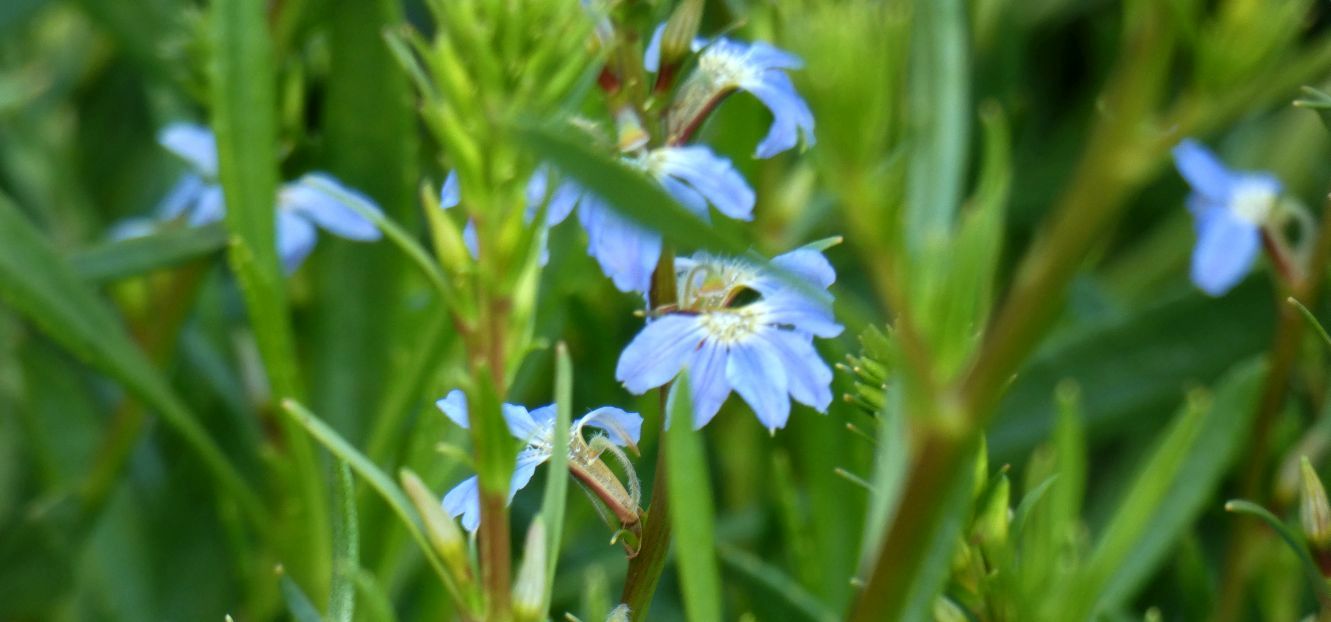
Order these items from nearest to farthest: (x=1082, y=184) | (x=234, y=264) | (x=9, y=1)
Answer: (x=1082, y=184), (x=234, y=264), (x=9, y=1)

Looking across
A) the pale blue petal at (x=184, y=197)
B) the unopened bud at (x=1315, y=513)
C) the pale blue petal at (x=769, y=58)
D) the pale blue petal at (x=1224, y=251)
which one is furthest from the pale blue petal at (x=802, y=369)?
the pale blue petal at (x=184, y=197)

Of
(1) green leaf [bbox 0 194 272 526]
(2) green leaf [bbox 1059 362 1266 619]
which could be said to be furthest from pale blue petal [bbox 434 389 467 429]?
(1) green leaf [bbox 0 194 272 526]

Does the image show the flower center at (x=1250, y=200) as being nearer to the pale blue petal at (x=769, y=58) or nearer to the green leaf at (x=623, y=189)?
the pale blue petal at (x=769, y=58)

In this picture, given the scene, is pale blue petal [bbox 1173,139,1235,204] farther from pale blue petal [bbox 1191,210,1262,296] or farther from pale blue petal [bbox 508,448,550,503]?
pale blue petal [bbox 508,448,550,503]

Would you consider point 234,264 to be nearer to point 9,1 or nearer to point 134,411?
point 134,411

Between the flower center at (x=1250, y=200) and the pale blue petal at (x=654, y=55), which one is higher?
the pale blue petal at (x=654, y=55)

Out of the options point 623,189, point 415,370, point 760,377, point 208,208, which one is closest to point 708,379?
point 760,377

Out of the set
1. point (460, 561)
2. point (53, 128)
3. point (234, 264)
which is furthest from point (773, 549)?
point (53, 128)
